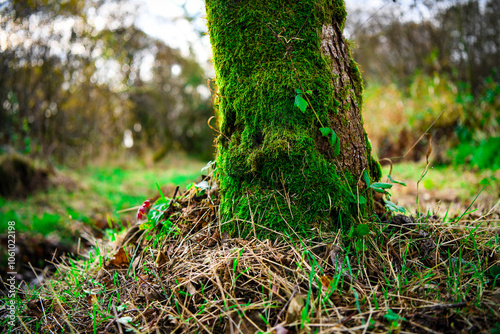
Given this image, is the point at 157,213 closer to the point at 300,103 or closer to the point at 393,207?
the point at 300,103

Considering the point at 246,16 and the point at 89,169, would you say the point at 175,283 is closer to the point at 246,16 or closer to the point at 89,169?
the point at 246,16

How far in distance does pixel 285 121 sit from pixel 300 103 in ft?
0.41

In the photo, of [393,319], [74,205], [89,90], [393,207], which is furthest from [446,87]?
[89,90]

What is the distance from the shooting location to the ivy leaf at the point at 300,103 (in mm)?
1277

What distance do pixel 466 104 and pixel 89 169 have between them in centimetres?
1018

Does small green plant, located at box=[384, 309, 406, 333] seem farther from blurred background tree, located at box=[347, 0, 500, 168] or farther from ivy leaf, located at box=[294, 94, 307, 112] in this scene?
blurred background tree, located at box=[347, 0, 500, 168]

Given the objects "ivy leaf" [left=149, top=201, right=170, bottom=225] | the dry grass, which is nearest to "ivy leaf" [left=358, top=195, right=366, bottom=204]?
the dry grass

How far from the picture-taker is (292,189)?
4.54 feet

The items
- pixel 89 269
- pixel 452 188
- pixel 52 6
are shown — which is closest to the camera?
pixel 89 269

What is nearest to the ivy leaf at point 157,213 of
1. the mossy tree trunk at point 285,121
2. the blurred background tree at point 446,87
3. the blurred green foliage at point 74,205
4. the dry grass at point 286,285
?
the dry grass at point 286,285

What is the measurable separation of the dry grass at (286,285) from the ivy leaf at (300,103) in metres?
0.59

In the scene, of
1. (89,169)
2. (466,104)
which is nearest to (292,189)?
(466,104)

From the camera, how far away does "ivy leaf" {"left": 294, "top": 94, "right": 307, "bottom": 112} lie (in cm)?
128

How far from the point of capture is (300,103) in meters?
1.29
